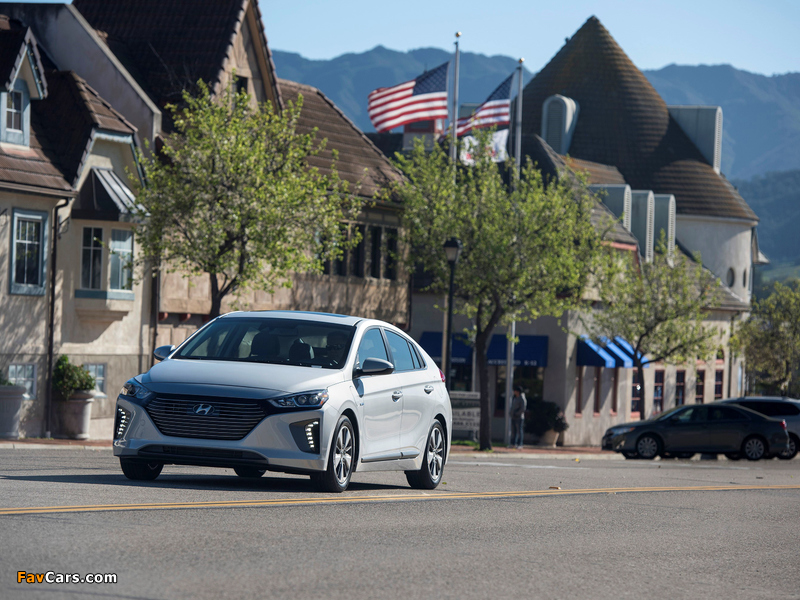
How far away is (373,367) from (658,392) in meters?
40.5

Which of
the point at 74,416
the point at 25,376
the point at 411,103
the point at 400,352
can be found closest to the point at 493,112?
the point at 411,103

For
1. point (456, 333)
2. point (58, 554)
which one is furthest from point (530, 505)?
point (456, 333)

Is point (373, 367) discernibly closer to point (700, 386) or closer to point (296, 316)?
A: point (296, 316)

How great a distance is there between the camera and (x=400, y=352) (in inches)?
534

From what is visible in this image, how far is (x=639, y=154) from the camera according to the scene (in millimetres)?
60125

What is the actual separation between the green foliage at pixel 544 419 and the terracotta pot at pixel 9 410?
2104 centimetres

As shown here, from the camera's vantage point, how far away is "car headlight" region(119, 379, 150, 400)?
37.3ft

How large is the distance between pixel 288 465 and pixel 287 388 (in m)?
0.68

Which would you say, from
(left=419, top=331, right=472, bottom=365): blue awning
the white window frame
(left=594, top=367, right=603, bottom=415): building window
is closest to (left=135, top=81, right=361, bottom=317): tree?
the white window frame

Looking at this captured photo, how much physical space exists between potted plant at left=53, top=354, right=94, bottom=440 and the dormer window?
15.8 feet

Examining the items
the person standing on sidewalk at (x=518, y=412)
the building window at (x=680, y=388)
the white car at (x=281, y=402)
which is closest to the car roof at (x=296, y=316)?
the white car at (x=281, y=402)

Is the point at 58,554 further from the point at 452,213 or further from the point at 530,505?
the point at 452,213

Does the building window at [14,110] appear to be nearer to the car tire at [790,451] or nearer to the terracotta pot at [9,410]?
the terracotta pot at [9,410]

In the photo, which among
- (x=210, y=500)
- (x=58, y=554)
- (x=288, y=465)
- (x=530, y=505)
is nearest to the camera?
(x=58, y=554)
